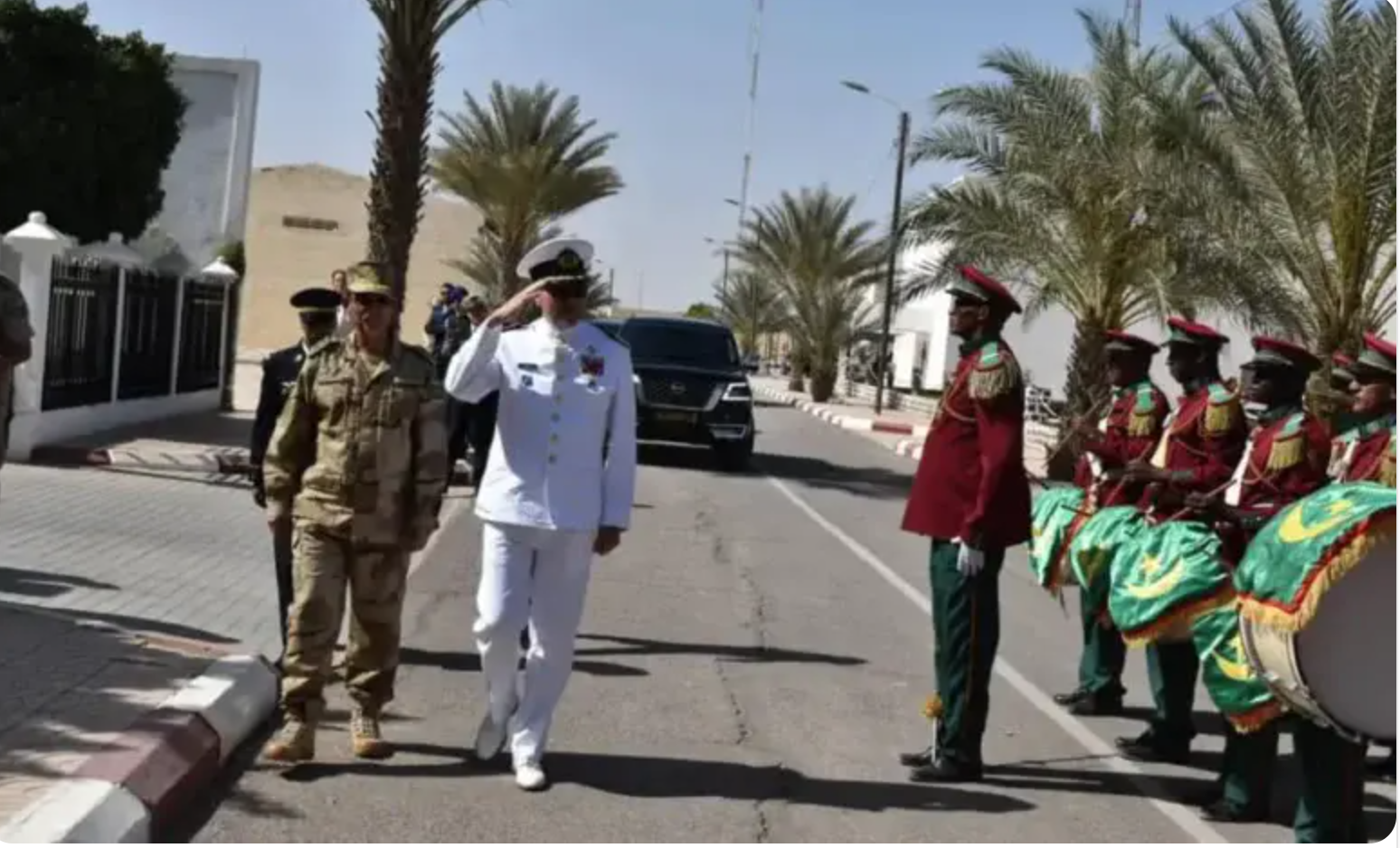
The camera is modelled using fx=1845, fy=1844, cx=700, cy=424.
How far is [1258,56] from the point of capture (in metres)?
18.8

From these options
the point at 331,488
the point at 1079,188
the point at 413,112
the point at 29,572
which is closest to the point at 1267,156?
the point at 1079,188

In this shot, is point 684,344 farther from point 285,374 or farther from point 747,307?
point 747,307

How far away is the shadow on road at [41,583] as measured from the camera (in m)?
9.64

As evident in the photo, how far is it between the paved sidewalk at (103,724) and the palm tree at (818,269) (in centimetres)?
4470

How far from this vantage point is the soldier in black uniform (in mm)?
7566

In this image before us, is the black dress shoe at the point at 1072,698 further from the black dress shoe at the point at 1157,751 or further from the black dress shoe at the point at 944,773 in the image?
the black dress shoe at the point at 944,773

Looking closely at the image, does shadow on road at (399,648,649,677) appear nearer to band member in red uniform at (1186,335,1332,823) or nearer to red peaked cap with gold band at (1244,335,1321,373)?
band member in red uniform at (1186,335,1332,823)

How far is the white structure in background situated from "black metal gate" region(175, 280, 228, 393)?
4.82 meters

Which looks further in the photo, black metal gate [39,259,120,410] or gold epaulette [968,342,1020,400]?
black metal gate [39,259,120,410]

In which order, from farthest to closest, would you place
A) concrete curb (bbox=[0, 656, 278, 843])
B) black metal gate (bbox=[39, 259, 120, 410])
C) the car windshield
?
the car windshield → black metal gate (bbox=[39, 259, 120, 410]) → concrete curb (bbox=[0, 656, 278, 843])

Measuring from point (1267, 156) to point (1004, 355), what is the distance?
503 inches

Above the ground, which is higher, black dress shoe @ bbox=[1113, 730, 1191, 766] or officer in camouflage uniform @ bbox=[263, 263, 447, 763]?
officer in camouflage uniform @ bbox=[263, 263, 447, 763]

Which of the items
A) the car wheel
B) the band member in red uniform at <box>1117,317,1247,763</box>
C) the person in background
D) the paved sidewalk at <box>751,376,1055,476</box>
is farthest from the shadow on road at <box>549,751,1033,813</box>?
the car wheel

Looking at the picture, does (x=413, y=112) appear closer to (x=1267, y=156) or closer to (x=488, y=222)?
(x=1267, y=156)
